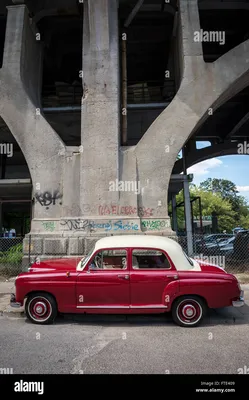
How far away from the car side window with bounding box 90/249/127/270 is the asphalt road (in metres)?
1.10

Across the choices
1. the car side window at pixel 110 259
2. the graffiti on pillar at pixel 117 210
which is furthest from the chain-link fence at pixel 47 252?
the car side window at pixel 110 259

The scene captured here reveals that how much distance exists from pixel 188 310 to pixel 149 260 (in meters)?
1.14

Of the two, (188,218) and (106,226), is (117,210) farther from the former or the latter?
(188,218)

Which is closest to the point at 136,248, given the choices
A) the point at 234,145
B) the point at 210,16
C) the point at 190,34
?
the point at 190,34

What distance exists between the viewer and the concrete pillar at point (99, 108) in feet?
32.7

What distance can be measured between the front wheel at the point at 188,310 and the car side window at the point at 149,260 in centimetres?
67

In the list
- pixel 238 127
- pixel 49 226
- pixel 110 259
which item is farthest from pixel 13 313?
pixel 238 127

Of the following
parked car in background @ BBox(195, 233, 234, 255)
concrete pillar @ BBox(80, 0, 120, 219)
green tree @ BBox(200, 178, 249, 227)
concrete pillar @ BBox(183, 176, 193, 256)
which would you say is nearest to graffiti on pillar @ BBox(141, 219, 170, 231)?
concrete pillar @ BBox(80, 0, 120, 219)

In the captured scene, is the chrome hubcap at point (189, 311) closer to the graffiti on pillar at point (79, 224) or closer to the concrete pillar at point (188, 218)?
the graffiti on pillar at point (79, 224)
